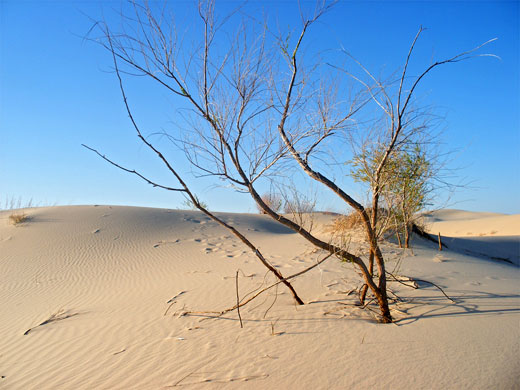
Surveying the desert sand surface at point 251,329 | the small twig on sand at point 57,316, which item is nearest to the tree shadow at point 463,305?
the desert sand surface at point 251,329

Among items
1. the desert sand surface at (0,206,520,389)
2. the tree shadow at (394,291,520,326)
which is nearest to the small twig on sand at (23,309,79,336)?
the desert sand surface at (0,206,520,389)

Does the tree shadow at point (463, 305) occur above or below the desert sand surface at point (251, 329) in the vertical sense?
above

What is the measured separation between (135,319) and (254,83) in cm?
329

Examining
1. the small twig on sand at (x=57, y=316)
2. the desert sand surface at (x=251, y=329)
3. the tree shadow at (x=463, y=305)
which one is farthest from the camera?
the small twig on sand at (x=57, y=316)

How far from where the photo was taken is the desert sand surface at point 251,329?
2.83 metres

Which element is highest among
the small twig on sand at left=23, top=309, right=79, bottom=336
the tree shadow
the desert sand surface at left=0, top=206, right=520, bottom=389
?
the tree shadow

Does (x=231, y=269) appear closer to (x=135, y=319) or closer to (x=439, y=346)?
(x=135, y=319)

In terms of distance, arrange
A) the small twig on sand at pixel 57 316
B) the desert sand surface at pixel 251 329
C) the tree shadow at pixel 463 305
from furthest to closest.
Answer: the small twig on sand at pixel 57 316 < the tree shadow at pixel 463 305 < the desert sand surface at pixel 251 329

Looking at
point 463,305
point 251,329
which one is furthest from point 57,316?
point 463,305

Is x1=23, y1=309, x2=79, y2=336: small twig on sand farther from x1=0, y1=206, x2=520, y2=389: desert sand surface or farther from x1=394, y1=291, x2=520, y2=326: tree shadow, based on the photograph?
x1=394, y1=291, x2=520, y2=326: tree shadow

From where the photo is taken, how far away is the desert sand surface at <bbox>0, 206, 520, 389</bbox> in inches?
111

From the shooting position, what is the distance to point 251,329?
383 cm

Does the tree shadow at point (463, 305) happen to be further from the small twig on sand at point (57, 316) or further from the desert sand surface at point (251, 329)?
the small twig on sand at point (57, 316)

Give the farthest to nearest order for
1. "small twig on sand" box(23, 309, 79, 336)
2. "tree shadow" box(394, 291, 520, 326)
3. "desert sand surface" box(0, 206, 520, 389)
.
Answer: "small twig on sand" box(23, 309, 79, 336)
"tree shadow" box(394, 291, 520, 326)
"desert sand surface" box(0, 206, 520, 389)
